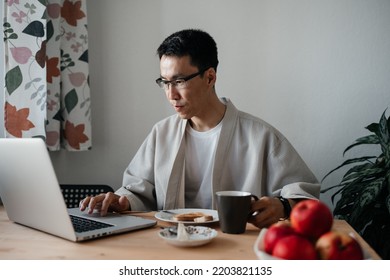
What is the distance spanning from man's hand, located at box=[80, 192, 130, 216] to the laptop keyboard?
7 cm

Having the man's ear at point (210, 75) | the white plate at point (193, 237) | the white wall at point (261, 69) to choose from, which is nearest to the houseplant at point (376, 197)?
the white wall at point (261, 69)

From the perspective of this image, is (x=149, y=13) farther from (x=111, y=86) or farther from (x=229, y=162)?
(x=229, y=162)

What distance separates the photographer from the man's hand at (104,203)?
1.29m

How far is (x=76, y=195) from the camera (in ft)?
6.16

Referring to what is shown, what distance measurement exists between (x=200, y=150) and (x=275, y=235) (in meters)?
1.06

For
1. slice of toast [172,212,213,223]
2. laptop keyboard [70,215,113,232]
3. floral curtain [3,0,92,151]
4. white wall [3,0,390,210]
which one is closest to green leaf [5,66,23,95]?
floral curtain [3,0,92,151]

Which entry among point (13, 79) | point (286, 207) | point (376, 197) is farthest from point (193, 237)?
point (13, 79)

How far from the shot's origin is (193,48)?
1.60 m

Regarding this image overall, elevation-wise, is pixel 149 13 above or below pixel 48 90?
above

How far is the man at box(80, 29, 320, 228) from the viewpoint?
1581 mm

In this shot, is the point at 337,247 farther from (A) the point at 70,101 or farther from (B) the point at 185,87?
(A) the point at 70,101

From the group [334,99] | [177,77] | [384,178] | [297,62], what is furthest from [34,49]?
[384,178]

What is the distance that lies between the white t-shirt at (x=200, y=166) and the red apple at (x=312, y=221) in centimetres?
101
